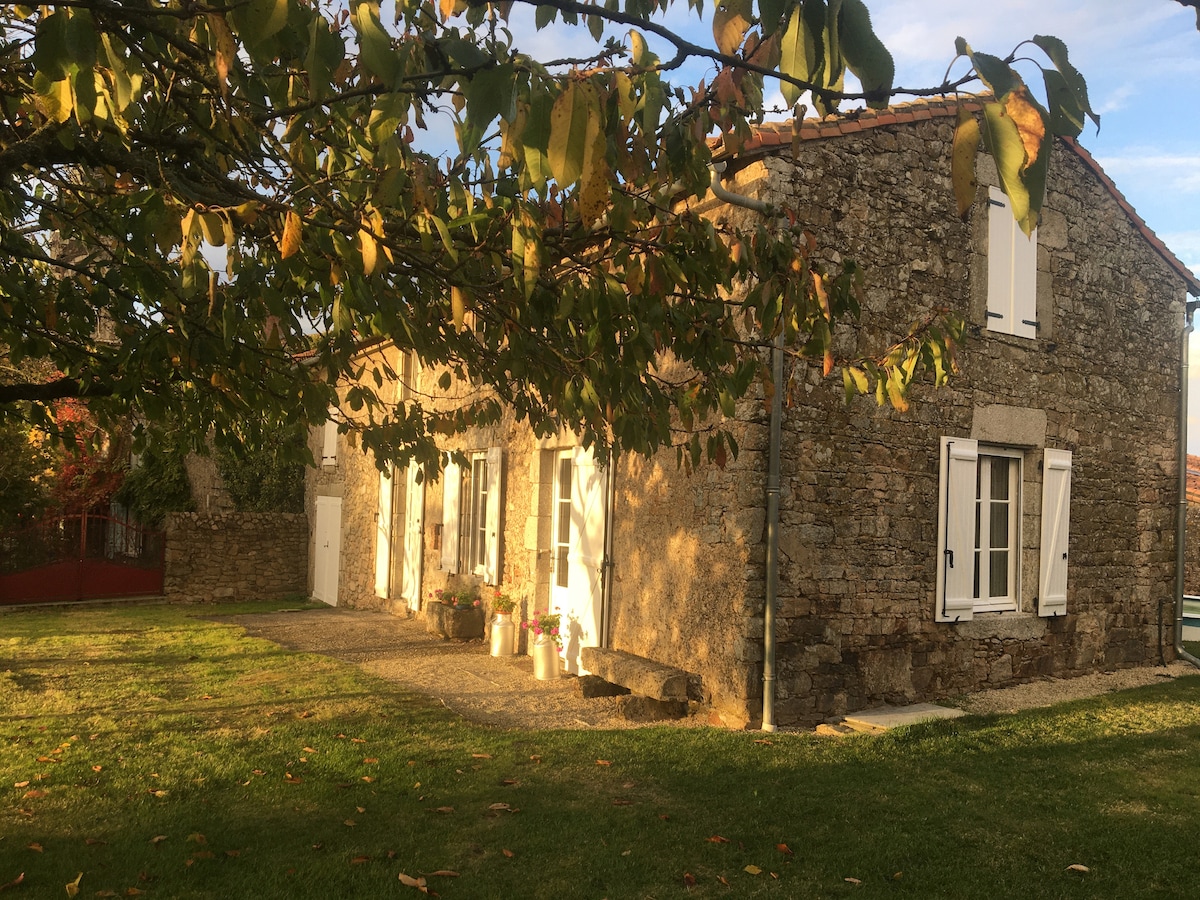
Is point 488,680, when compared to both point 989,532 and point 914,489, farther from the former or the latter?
point 989,532

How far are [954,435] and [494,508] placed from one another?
4.63m

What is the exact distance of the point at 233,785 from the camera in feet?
16.0

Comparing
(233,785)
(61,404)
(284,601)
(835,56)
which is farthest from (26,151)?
(284,601)

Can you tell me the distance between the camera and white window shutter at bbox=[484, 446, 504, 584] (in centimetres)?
970

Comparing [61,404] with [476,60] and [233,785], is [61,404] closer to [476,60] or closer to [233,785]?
[233,785]

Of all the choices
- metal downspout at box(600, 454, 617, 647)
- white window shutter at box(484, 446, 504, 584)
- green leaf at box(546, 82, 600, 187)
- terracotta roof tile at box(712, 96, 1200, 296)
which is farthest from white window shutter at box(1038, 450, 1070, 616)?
green leaf at box(546, 82, 600, 187)

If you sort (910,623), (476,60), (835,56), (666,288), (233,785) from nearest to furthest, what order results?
1. (835,56)
2. (476,60)
3. (666,288)
4. (233,785)
5. (910,623)

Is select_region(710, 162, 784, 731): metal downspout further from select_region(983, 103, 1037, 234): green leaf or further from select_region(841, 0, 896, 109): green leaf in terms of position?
select_region(983, 103, 1037, 234): green leaf

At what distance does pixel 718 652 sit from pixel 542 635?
2.23m

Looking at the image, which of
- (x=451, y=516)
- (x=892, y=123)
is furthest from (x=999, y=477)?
(x=451, y=516)

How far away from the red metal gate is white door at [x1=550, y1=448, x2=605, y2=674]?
8254mm

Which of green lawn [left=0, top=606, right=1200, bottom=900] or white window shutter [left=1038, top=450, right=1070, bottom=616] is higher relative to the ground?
white window shutter [left=1038, top=450, right=1070, bottom=616]

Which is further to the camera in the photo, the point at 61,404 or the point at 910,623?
the point at 61,404

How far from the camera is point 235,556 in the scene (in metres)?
14.6
